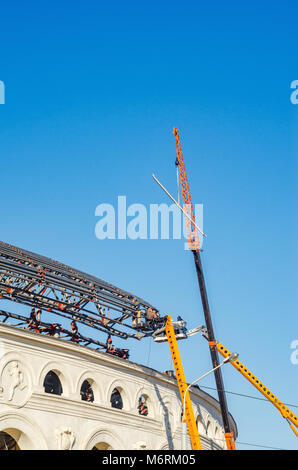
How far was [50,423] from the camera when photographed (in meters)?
33.5

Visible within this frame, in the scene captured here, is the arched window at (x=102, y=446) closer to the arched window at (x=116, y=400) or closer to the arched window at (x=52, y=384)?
the arched window at (x=116, y=400)

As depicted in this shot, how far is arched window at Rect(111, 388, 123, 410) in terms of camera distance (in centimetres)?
4036

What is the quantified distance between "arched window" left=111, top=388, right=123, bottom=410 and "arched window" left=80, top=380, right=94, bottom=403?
2582 millimetres

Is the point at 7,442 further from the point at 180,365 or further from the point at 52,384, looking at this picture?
the point at 180,365

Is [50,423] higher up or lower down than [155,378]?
lower down

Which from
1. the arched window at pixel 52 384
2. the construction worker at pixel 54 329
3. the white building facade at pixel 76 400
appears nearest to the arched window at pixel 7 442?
the white building facade at pixel 76 400

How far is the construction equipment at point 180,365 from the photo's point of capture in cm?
4232

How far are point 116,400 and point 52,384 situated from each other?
22.4 feet

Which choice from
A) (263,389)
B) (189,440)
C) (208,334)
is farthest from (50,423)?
(263,389)

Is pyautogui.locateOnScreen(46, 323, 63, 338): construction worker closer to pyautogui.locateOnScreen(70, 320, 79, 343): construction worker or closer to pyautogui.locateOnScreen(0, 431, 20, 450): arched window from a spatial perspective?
pyautogui.locateOnScreen(70, 320, 79, 343): construction worker

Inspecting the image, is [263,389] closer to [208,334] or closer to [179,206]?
[208,334]

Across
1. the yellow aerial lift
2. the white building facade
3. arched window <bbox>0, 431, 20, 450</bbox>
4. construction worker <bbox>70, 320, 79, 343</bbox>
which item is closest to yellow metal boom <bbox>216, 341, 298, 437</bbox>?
the yellow aerial lift

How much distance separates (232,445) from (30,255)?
75.0 ft

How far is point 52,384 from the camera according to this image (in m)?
35.7
